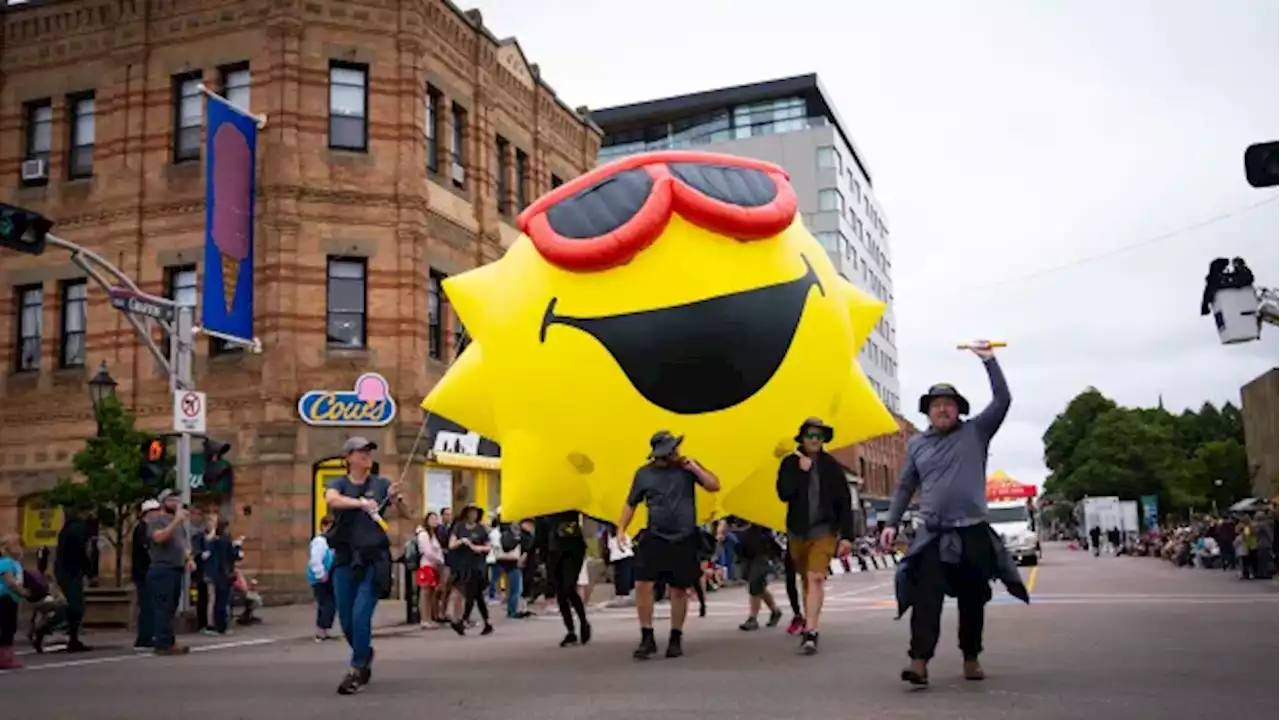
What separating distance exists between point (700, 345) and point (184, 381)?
11.3 m

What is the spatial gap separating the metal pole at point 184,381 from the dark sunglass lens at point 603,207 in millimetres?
9297

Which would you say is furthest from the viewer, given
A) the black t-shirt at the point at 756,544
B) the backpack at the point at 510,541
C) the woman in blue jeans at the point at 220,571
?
the backpack at the point at 510,541

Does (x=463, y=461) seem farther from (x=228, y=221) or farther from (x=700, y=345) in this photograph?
(x=700, y=345)

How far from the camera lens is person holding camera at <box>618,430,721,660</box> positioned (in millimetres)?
7812

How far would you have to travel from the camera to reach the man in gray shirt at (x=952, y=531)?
21.5 ft

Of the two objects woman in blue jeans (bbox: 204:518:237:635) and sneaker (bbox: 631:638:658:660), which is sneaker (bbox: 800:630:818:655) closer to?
sneaker (bbox: 631:638:658:660)

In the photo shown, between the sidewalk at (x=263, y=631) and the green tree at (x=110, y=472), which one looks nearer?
the sidewalk at (x=263, y=631)

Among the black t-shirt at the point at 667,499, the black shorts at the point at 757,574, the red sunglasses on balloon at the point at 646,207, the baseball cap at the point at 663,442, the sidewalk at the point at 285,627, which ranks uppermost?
the red sunglasses on balloon at the point at 646,207

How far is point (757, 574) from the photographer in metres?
11.0

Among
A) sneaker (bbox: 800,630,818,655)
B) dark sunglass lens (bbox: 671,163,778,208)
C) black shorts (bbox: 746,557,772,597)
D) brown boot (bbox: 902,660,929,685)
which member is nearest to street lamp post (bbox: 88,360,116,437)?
black shorts (bbox: 746,557,772,597)

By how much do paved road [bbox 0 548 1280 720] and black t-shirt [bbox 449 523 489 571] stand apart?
53.3 inches

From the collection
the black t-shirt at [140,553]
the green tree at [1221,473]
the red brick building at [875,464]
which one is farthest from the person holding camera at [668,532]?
the green tree at [1221,473]

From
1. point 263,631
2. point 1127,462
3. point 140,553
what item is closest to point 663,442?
point 140,553

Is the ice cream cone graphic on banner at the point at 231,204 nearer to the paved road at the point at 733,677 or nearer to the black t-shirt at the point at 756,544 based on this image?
the paved road at the point at 733,677
